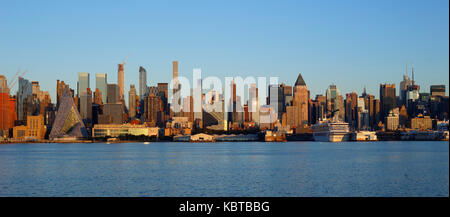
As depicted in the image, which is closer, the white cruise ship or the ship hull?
the white cruise ship

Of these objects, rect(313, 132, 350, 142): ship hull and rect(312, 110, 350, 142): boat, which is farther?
rect(313, 132, 350, 142): ship hull

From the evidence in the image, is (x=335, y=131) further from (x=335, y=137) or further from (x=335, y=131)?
(x=335, y=137)

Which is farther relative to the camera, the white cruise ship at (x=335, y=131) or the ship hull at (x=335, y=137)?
the ship hull at (x=335, y=137)

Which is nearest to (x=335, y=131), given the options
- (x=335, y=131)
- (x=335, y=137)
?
(x=335, y=131)

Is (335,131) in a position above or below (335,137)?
above

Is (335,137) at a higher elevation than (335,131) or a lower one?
lower

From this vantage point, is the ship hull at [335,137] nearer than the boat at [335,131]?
No
